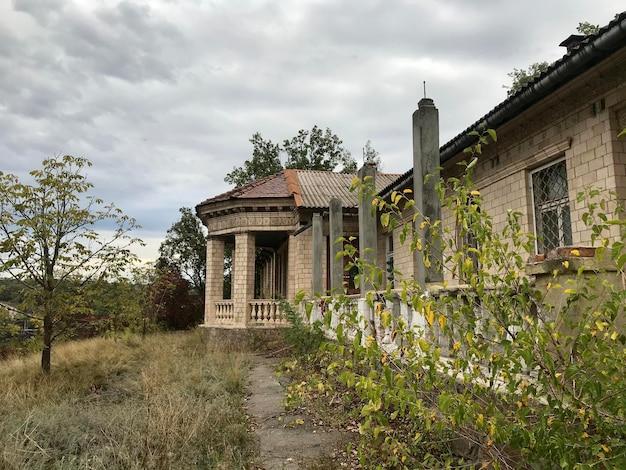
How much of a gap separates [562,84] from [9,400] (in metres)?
8.08

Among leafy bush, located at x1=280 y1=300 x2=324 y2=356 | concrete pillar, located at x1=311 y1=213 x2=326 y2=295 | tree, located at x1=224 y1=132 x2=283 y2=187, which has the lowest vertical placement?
leafy bush, located at x1=280 y1=300 x2=324 y2=356

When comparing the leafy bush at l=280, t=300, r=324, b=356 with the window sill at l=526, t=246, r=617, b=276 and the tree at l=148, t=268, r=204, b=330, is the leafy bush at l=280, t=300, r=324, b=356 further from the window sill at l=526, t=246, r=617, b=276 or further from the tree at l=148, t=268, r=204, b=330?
the tree at l=148, t=268, r=204, b=330

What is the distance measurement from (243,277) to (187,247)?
18828 millimetres

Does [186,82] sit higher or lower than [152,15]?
higher

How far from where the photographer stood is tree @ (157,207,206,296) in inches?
1249

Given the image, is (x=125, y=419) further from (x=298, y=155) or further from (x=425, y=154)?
(x=298, y=155)

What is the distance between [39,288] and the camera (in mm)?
8398

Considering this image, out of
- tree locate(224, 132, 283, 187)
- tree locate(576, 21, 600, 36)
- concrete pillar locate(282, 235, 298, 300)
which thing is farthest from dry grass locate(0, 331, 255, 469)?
tree locate(224, 132, 283, 187)

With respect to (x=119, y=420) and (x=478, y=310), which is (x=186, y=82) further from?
(x=478, y=310)

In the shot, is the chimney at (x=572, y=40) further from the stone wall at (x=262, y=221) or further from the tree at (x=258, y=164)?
the tree at (x=258, y=164)

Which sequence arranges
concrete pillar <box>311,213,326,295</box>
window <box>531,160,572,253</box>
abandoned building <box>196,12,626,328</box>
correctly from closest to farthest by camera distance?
abandoned building <box>196,12,626,328</box> < window <box>531,160,572,253</box> < concrete pillar <box>311,213,326,295</box>

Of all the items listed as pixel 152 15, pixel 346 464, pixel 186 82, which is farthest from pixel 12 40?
pixel 346 464

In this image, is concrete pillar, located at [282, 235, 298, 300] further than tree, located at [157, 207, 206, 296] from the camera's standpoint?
No

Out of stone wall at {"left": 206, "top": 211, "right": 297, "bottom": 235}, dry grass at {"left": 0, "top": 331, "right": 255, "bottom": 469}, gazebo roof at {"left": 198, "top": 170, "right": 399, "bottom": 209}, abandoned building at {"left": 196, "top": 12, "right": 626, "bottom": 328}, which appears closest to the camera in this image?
dry grass at {"left": 0, "top": 331, "right": 255, "bottom": 469}
